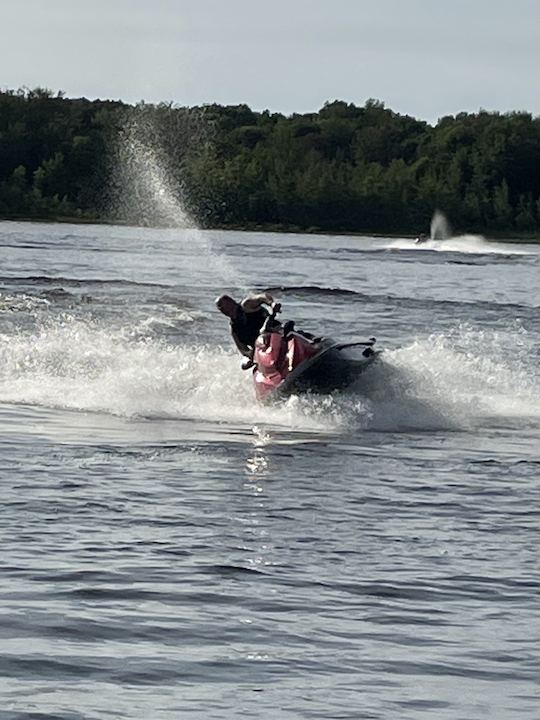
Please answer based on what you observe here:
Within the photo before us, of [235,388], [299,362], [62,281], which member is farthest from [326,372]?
[62,281]

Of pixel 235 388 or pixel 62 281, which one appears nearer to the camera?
pixel 235 388

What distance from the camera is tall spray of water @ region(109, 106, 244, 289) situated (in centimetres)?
9662

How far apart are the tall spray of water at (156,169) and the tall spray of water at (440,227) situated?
12.3 meters

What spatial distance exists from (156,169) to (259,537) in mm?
89923

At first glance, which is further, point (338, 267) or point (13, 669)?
point (338, 267)

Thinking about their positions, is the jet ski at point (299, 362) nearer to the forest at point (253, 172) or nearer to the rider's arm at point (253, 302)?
the rider's arm at point (253, 302)

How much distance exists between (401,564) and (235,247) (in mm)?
68343

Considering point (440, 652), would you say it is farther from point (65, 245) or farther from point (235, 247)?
point (235, 247)

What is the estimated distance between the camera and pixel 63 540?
12.0m

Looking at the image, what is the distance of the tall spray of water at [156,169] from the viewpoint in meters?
96.6

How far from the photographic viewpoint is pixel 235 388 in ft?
68.4

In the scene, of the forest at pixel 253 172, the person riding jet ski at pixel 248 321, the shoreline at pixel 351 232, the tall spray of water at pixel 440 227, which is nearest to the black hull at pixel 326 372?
the person riding jet ski at pixel 248 321

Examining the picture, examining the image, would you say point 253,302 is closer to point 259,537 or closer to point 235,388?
point 235,388

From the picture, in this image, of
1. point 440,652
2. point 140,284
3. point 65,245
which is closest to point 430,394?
point 440,652
